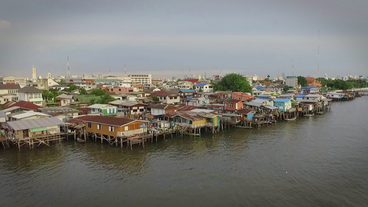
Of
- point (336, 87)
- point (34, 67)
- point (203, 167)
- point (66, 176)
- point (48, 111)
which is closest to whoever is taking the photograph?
point (66, 176)

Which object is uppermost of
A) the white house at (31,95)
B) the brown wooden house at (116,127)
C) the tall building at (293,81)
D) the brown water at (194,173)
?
the tall building at (293,81)

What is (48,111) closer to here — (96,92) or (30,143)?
(30,143)

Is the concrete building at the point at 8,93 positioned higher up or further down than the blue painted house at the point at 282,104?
higher up

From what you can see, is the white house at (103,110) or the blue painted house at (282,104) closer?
the white house at (103,110)

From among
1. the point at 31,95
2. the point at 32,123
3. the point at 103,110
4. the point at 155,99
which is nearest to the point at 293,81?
the point at 155,99

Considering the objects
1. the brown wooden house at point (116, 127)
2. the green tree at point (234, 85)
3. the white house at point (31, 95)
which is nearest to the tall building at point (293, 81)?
the green tree at point (234, 85)

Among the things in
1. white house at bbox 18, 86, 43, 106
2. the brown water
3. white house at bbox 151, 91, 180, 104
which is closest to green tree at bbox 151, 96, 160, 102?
white house at bbox 151, 91, 180, 104

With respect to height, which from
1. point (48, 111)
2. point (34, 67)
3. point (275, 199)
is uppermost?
point (34, 67)

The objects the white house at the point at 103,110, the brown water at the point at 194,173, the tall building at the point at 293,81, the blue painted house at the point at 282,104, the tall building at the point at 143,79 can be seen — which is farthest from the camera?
the tall building at the point at 143,79

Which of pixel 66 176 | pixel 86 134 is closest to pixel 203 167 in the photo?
pixel 66 176

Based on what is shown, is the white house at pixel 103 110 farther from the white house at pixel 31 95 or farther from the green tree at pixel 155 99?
the green tree at pixel 155 99
